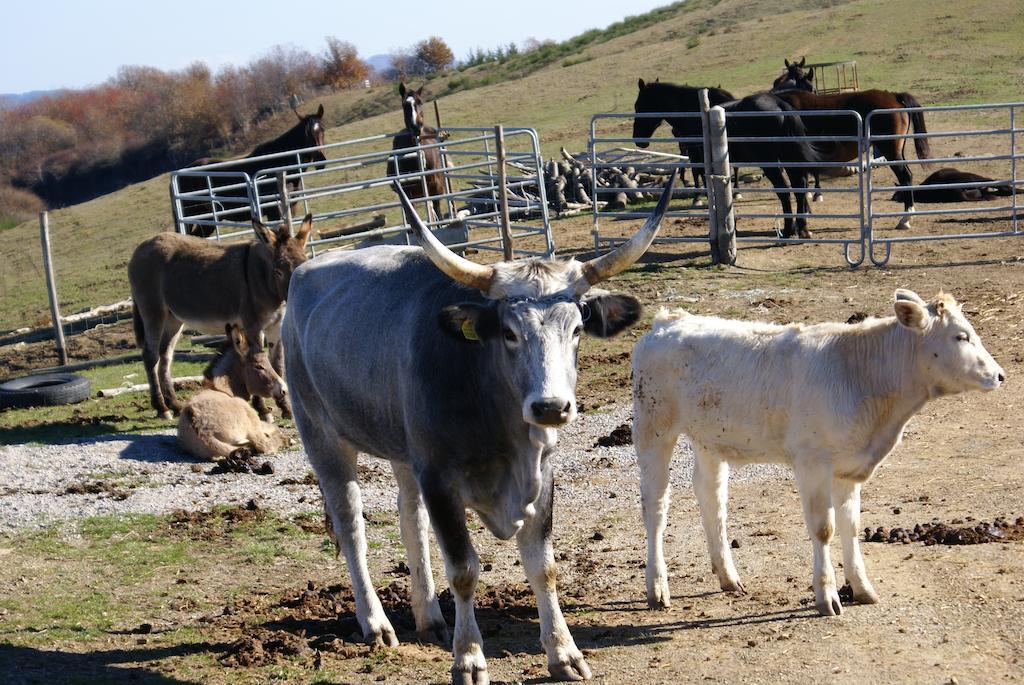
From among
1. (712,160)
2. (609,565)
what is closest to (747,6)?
(712,160)

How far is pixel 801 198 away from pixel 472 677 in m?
14.5

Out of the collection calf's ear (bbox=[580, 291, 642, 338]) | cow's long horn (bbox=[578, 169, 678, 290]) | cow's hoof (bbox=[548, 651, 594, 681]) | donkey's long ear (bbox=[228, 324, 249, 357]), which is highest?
cow's long horn (bbox=[578, 169, 678, 290])

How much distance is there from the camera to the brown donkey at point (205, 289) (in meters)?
12.5

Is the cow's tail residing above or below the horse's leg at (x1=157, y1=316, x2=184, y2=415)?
above

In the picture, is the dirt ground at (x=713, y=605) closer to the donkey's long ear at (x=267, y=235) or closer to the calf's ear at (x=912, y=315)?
the calf's ear at (x=912, y=315)

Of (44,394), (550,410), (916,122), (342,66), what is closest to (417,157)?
(916,122)

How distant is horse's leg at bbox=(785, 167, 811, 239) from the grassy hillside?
1106cm

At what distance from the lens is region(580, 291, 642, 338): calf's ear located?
568 centimetres

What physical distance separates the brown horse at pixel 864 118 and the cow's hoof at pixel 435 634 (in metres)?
14.4

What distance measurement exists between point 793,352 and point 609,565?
189cm

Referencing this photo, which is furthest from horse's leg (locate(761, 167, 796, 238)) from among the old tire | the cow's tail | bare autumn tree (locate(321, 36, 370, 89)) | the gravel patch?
bare autumn tree (locate(321, 36, 370, 89))

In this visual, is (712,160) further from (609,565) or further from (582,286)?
(582,286)

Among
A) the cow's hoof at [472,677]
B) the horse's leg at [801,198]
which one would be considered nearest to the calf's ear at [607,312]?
the cow's hoof at [472,677]

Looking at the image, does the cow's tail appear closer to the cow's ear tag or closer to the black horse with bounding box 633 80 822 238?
the cow's ear tag
